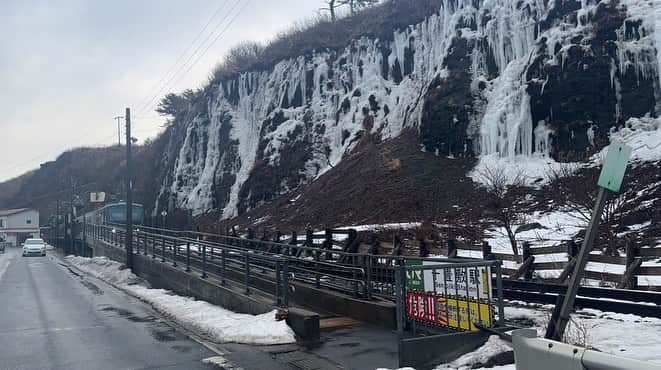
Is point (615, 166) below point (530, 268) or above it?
above

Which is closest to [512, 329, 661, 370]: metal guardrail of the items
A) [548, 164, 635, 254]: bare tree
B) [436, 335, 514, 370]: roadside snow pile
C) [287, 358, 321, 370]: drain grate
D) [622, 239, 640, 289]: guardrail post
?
[436, 335, 514, 370]: roadside snow pile

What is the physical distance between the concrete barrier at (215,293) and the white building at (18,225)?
11846 cm

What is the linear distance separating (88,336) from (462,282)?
24.0 feet

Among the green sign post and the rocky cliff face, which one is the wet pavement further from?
the rocky cliff face

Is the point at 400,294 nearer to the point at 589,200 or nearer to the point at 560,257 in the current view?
the point at 589,200

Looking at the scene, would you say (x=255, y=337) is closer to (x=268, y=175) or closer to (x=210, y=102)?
(x=268, y=175)

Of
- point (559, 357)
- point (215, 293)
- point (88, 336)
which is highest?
point (559, 357)

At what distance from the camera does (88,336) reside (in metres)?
11.5

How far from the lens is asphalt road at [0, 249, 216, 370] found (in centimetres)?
911

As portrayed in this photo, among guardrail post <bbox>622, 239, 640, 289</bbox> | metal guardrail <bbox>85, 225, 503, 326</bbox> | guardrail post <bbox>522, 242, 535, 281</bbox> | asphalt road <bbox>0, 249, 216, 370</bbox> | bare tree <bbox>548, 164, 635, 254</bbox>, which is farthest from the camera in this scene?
bare tree <bbox>548, 164, 635, 254</bbox>

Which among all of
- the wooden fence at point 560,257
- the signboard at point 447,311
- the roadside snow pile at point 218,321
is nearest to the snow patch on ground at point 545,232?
the wooden fence at point 560,257

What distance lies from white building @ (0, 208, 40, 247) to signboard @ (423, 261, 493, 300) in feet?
452

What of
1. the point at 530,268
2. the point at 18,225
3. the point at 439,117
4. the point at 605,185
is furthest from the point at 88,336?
the point at 18,225

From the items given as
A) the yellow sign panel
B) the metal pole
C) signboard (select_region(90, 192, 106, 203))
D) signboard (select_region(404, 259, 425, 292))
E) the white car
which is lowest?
the white car
